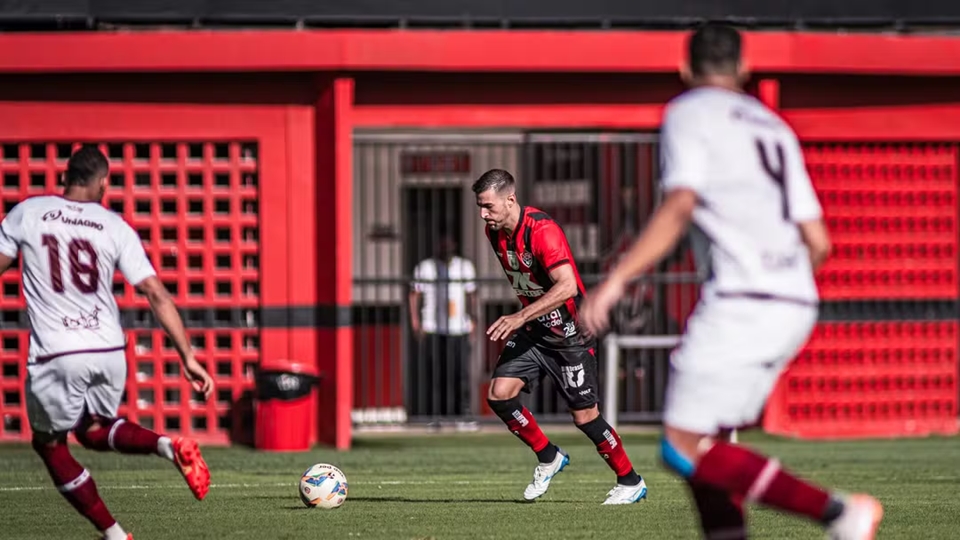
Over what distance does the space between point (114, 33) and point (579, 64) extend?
4.38m

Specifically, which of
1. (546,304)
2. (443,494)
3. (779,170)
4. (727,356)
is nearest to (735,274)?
(727,356)

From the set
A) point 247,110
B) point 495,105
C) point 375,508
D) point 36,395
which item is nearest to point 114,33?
point 247,110

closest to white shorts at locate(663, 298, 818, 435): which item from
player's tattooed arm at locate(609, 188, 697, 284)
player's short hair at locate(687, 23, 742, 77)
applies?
player's tattooed arm at locate(609, 188, 697, 284)

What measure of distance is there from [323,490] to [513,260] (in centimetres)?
185

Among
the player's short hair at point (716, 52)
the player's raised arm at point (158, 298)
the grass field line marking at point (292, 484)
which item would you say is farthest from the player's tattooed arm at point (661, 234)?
the grass field line marking at point (292, 484)

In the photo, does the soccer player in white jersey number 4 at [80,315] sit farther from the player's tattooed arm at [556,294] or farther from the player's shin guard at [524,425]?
the player's shin guard at [524,425]

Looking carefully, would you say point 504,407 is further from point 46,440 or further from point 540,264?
point 46,440

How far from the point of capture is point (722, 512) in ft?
20.0

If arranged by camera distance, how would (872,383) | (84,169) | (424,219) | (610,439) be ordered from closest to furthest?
(84,169)
(610,439)
(872,383)
(424,219)

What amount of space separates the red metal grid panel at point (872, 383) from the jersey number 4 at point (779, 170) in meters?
10.8

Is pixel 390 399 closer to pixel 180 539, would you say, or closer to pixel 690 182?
pixel 180 539

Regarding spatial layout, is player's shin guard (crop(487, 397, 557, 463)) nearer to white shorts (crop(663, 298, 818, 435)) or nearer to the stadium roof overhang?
white shorts (crop(663, 298, 818, 435))

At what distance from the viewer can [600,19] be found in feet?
51.4

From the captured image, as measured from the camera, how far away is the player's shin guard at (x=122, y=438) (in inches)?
311
